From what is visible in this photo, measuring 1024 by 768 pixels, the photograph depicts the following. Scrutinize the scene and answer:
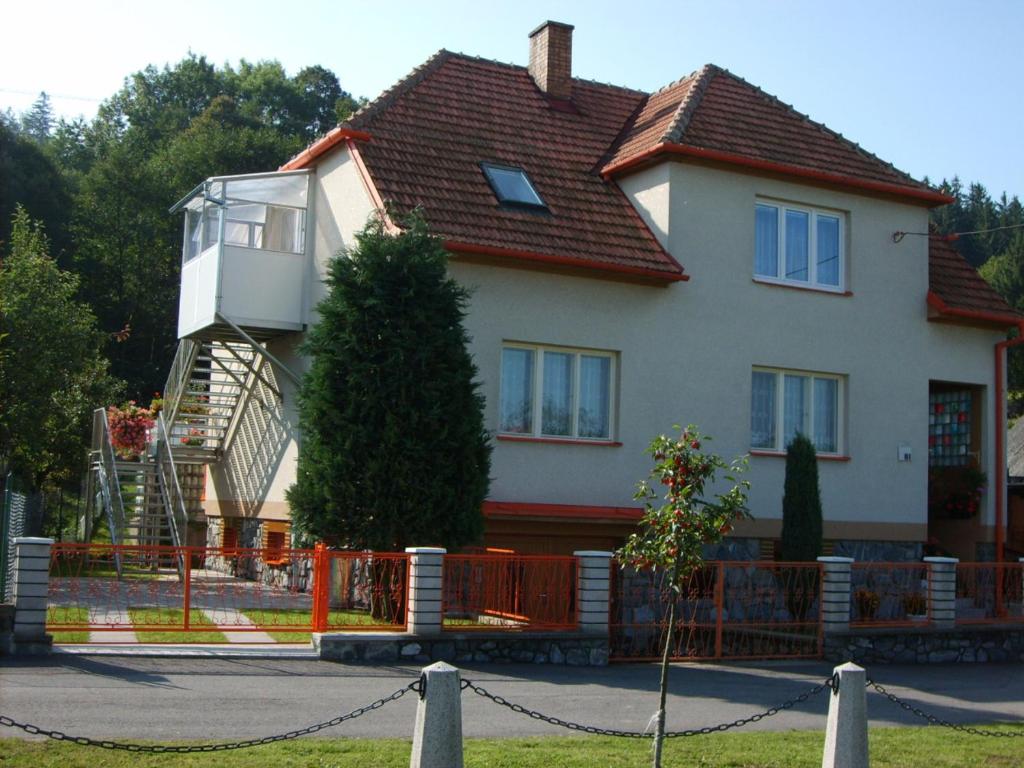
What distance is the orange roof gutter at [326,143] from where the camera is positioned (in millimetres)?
18719

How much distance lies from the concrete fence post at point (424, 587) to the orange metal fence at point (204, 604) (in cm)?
39

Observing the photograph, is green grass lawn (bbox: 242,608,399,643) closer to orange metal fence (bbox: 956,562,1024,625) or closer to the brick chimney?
orange metal fence (bbox: 956,562,1024,625)

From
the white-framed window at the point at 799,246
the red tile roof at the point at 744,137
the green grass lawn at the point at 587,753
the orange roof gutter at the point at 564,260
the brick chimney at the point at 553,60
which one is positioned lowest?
the green grass lawn at the point at 587,753

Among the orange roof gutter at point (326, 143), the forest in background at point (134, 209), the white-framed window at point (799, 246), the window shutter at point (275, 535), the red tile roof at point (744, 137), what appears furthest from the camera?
the forest in background at point (134, 209)

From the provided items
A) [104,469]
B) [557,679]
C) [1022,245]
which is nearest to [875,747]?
[557,679]

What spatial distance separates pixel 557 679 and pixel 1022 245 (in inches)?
2247

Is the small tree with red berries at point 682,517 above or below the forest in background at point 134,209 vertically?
below

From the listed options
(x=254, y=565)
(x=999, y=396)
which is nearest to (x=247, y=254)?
(x=254, y=565)

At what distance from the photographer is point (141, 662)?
12406 mm

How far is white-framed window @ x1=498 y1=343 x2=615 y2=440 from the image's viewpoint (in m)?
18.5

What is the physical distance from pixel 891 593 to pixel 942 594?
0.66 meters

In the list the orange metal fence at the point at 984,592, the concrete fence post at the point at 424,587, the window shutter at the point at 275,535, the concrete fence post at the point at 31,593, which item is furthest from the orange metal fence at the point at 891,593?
the concrete fence post at the point at 31,593

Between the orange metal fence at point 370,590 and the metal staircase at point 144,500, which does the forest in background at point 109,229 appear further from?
the orange metal fence at point 370,590

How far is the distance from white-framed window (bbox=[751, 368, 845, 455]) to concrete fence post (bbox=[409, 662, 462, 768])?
13.0 meters
